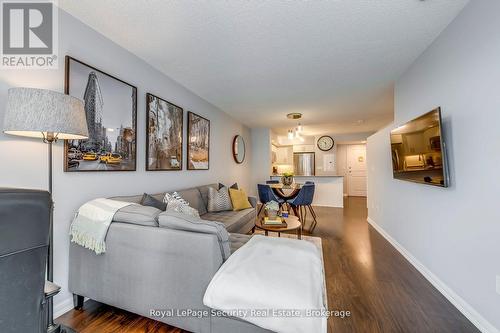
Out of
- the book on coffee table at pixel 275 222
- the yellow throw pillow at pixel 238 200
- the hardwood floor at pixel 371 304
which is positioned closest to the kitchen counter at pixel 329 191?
the yellow throw pillow at pixel 238 200

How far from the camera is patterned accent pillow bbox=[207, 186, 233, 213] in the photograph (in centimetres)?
332

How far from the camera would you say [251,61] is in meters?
2.53

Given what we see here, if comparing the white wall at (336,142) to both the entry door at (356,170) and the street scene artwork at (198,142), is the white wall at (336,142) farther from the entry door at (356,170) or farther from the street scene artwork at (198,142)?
the street scene artwork at (198,142)

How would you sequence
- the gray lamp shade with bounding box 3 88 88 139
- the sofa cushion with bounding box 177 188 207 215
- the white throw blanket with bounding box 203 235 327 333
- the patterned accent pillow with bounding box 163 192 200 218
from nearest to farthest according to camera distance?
1. the white throw blanket with bounding box 203 235 327 333
2. the gray lamp shade with bounding box 3 88 88 139
3. the patterned accent pillow with bounding box 163 192 200 218
4. the sofa cushion with bounding box 177 188 207 215

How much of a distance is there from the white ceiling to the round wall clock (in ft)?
13.7

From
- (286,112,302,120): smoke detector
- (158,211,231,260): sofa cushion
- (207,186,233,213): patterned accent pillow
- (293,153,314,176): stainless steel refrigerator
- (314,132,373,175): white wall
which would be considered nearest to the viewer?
(158,211,231,260): sofa cushion

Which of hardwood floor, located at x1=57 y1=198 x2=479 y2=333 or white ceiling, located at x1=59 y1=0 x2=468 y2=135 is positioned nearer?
hardwood floor, located at x1=57 y1=198 x2=479 y2=333

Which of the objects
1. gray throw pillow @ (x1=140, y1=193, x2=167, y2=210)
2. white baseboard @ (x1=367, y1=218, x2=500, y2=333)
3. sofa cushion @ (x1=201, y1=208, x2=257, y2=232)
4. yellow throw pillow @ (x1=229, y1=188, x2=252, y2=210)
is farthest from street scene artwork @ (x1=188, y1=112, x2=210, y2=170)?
white baseboard @ (x1=367, y1=218, x2=500, y2=333)

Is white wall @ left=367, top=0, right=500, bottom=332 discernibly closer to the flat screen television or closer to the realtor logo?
the flat screen television

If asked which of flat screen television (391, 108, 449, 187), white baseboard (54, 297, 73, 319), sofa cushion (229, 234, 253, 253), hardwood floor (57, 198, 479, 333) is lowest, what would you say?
hardwood floor (57, 198, 479, 333)

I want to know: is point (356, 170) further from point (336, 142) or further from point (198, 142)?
point (198, 142)

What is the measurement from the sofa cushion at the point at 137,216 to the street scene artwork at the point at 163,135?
112 centimetres

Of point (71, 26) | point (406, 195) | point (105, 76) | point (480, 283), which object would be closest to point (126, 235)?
point (105, 76)

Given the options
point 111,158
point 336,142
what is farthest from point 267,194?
point 336,142
